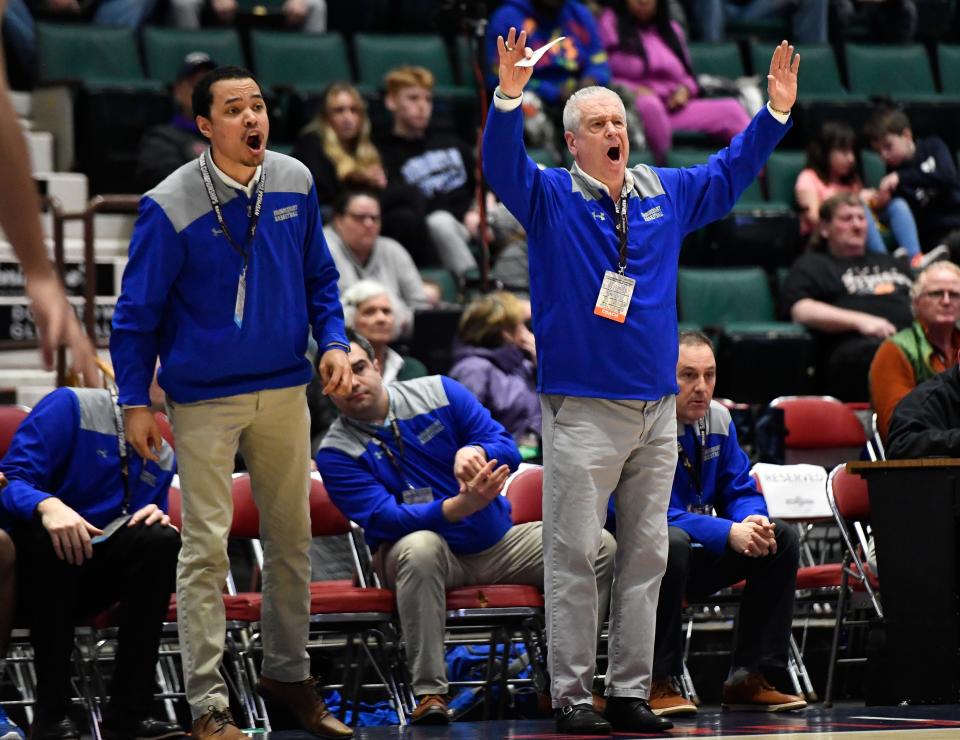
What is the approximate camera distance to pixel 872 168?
31.6ft

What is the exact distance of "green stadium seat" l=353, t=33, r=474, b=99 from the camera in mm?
9586

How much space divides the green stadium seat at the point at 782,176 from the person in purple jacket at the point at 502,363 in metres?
3.09

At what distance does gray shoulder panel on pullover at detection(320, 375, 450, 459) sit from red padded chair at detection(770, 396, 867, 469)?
198cm

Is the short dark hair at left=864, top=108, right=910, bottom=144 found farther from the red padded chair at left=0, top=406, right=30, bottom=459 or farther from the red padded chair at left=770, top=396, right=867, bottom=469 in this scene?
the red padded chair at left=0, top=406, right=30, bottom=459

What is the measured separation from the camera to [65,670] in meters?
4.56

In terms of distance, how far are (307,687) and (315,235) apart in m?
1.22

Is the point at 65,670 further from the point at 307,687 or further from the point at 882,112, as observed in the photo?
the point at 882,112

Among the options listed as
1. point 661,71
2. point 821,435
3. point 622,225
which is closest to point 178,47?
point 661,71

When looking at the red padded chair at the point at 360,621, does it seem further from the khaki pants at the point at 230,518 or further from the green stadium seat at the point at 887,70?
the green stadium seat at the point at 887,70

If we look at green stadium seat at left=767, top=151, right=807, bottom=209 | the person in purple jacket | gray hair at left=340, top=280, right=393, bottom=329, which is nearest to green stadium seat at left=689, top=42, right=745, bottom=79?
green stadium seat at left=767, top=151, right=807, bottom=209

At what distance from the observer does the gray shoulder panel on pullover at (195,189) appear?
4266 millimetres

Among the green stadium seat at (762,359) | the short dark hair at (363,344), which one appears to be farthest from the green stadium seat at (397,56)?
the short dark hair at (363,344)

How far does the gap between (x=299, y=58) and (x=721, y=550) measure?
5145 mm

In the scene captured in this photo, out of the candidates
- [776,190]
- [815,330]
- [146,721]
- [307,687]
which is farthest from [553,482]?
[776,190]
